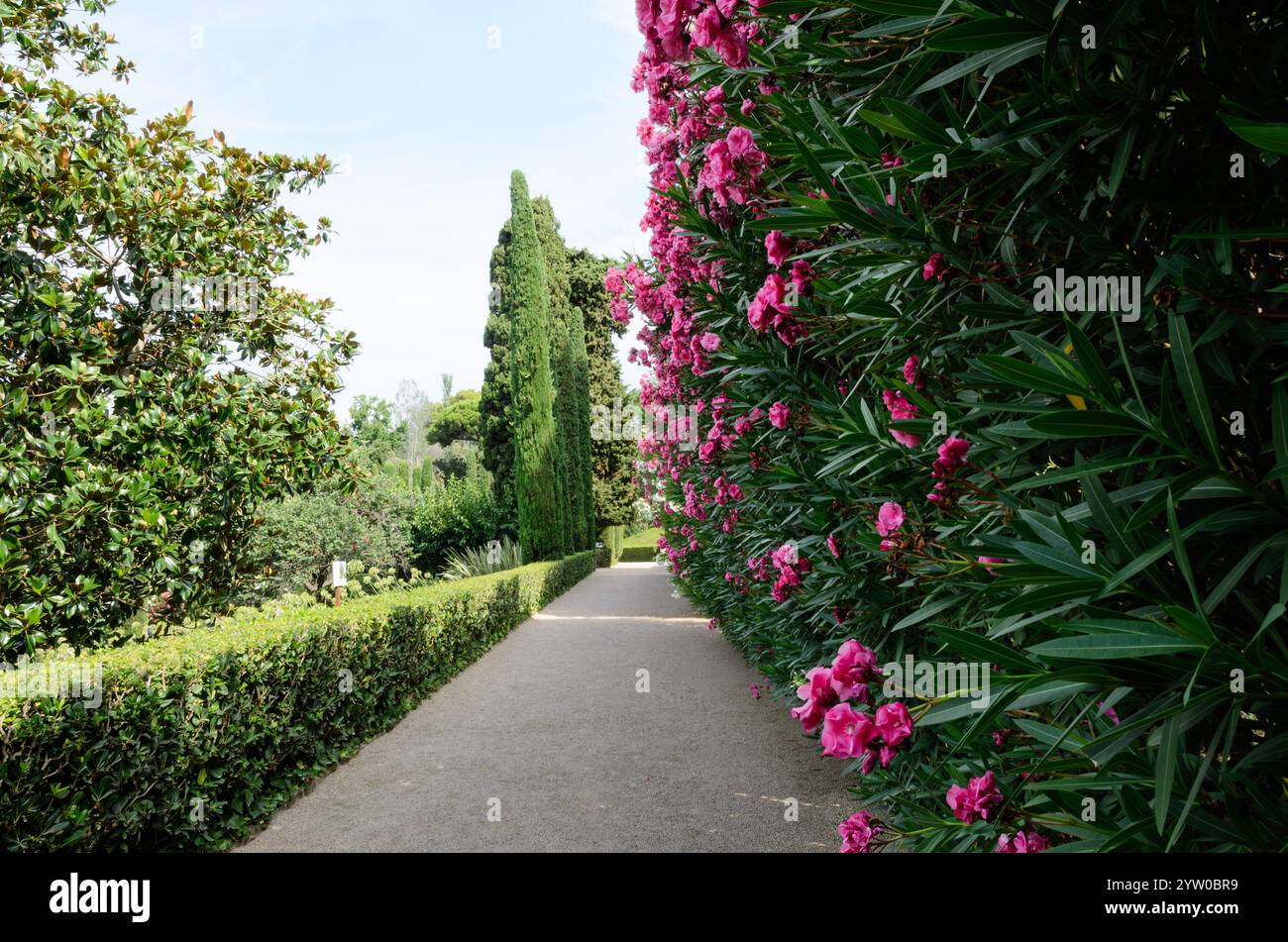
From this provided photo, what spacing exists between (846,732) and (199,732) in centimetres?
365

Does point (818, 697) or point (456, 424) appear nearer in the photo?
point (818, 697)

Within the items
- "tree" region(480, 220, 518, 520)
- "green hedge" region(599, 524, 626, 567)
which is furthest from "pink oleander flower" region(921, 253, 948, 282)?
"green hedge" region(599, 524, 626, 567)

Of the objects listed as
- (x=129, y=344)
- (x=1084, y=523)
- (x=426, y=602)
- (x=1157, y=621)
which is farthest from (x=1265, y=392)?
(x=426, y=602)

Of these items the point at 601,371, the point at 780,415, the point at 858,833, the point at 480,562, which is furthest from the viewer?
the point at 601,371

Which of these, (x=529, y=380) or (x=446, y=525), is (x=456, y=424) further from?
(x=529, y=380)

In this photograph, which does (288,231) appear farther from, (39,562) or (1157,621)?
(1157,621)

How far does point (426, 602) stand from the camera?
769 centimetres

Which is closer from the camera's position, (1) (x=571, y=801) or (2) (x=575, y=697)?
(1) (x=571, y=801)

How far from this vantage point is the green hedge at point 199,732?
3.16 m

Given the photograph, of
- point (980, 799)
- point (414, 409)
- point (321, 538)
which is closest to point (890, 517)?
point (980, 799)

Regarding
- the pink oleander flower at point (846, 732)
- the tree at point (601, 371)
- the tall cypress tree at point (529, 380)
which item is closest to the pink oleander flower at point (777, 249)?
the pink oleander flower at point (846, 732)

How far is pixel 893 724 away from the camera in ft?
5.55

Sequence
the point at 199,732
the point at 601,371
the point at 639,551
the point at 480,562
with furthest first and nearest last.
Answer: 1. the point at 639,551
2. the point at 601,371
3. the point at 480,562
4. the point at 199,732
